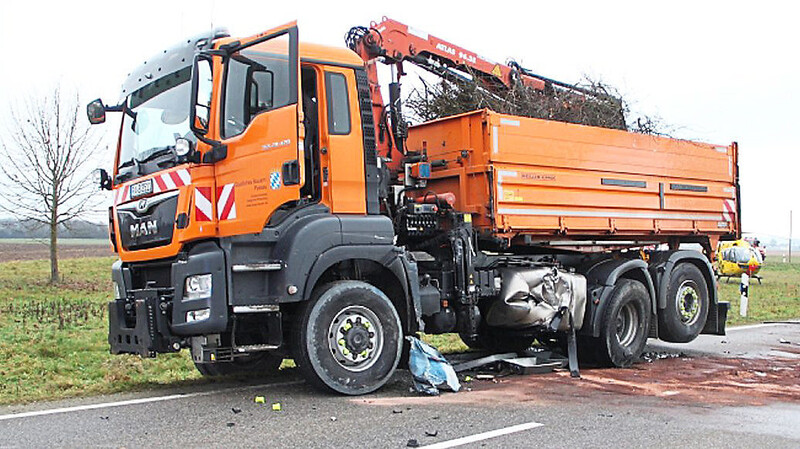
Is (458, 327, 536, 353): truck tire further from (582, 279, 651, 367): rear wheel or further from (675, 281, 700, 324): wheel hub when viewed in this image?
(675, 281, 700, 324): wheel hub

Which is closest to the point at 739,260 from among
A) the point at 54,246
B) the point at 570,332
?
the point at 570,332

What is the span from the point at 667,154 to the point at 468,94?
2.77 m

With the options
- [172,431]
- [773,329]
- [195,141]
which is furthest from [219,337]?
[773,329]

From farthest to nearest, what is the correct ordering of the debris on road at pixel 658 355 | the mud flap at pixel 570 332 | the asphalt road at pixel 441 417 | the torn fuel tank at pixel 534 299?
the debris on road at pixel 658 355
the mud flap at pixel 570 332
the torn fuel tank at pixel 534 299
the asphalt road at pixel 441 417

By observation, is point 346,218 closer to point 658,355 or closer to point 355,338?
point 355,338

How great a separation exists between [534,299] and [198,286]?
4080 mm

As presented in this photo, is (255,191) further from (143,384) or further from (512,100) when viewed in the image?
(512,100)

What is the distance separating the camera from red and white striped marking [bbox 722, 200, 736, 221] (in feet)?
38.5

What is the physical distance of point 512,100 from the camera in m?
11.4

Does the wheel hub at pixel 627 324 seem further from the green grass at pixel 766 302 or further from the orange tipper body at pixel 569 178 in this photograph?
the green grass at pixel 766 302

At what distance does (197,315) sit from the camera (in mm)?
6828

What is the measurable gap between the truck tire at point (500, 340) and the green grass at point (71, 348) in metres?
0.73

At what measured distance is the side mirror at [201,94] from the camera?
696cm

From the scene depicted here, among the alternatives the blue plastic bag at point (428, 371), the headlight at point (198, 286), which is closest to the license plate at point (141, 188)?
the headlight at point (198, 286)
